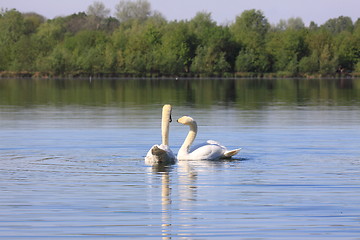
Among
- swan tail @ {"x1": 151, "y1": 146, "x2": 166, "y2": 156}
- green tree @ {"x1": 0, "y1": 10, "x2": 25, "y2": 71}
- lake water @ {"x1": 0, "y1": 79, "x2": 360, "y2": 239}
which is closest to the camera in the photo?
lake water @ {"x1": 0, "y1": 79, "x2": 360, "y2": 239}

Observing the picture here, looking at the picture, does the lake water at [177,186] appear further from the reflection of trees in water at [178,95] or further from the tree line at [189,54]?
the tree line at [189,54]

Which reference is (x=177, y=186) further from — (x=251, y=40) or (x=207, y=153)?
(x=251, y=40)

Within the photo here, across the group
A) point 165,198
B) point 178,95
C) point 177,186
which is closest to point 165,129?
point 177,186

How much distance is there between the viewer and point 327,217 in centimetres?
1384

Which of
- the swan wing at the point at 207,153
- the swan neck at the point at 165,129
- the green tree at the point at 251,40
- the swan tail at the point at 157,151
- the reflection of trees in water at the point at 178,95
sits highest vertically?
the green tree at the point at 251,40

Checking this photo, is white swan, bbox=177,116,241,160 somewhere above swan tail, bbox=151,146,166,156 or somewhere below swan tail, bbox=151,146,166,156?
below

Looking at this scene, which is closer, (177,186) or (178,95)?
(177,186)

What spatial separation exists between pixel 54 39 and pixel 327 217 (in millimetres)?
170548

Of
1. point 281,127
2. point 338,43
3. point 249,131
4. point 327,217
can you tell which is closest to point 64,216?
point 327,217

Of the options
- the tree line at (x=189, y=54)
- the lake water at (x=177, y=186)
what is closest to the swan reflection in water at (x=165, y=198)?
the lake water at (x=177, y=186)

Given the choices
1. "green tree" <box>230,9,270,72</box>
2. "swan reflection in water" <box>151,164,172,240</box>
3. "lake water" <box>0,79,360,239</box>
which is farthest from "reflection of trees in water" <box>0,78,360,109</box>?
"green tree" <box>230,9,270,72</box>

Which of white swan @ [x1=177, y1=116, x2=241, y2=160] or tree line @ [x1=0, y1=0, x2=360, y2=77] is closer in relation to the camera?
white swan @ [x1=177, y1=116, x2=241, y2=160]

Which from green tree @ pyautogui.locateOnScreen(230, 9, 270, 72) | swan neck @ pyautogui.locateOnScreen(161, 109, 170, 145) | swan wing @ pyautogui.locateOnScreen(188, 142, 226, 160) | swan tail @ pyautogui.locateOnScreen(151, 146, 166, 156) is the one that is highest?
green tree @ pyautogui.locateOnScreen(230, 9, 270, 72)

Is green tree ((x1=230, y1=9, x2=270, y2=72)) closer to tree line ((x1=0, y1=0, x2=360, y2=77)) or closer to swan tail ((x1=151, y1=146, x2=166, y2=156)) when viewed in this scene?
tree line ((x1=0, y1=0, x2=360, y2=77))
